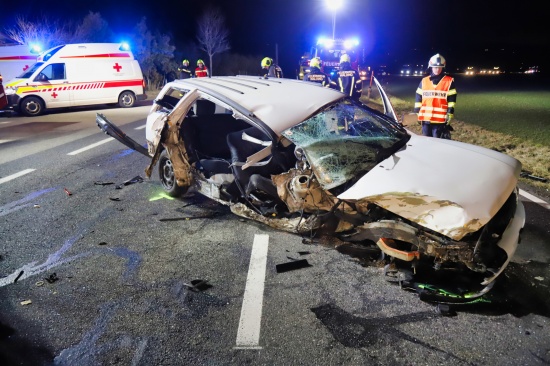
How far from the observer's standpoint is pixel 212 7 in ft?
155

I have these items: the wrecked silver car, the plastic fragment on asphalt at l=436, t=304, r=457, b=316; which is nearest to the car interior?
the wrecked silver car

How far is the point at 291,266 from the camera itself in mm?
3447

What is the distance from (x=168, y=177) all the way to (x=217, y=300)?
8.84 feet

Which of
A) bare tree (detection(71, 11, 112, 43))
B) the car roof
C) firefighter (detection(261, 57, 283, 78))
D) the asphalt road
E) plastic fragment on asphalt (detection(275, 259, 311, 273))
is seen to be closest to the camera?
the asphalt road

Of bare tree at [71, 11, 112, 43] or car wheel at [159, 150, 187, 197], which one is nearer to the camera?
car wheel at [159, 150, 187, 197]

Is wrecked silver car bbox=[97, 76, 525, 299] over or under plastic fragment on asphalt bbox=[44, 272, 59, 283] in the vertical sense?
over

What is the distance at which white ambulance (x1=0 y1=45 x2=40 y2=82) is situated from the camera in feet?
54.1

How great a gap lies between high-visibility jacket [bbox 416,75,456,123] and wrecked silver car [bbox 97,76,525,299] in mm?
1837

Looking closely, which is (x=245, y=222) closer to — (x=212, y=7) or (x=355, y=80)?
(x=355, y=80)

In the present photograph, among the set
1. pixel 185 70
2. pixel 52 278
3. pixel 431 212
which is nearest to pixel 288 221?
pixel 431 212

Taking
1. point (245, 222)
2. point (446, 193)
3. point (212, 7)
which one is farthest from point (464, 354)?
point (212, 7)

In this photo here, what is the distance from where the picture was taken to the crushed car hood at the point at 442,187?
2678 mm

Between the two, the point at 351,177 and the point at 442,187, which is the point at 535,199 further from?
the point at 351,177

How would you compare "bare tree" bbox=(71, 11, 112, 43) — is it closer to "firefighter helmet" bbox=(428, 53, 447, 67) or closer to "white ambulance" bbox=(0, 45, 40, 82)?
"white ambulance" bbox=(0, 45, 40, 82)
